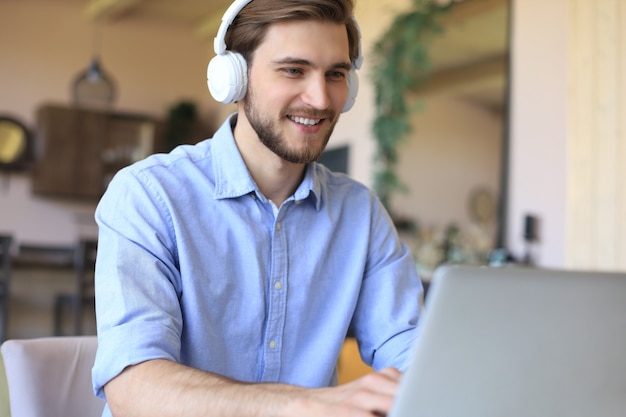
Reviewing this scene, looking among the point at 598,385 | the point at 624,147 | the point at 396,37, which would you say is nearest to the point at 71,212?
the point at 396,37

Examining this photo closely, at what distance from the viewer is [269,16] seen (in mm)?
1339

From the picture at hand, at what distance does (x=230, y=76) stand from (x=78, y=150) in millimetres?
7458

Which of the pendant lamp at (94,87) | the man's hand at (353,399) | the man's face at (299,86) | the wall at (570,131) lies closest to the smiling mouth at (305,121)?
the man's face at (299,86)

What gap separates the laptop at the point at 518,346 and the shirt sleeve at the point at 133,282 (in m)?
0.47

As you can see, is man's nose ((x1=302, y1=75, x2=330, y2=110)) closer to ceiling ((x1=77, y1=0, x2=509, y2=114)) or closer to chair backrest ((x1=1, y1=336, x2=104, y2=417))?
chair backrest ((x1=1, y1=336, x2=104, y2=417))

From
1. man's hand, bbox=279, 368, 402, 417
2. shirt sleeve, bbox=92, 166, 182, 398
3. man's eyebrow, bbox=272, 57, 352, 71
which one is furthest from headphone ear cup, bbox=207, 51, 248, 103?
man's hand, bbox=279, 368, 402, 417

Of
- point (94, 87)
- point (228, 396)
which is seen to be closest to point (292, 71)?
point (228, 396)

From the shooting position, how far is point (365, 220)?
149 cm

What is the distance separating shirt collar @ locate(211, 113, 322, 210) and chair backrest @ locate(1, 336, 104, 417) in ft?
1.12

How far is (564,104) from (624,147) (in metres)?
0.52

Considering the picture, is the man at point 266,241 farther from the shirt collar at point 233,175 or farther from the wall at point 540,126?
the wall at point 540,126

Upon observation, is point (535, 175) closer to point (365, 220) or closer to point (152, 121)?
point (365, 220)

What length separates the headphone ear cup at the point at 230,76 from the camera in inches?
55.1

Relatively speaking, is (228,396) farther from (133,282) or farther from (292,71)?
(292,71)
